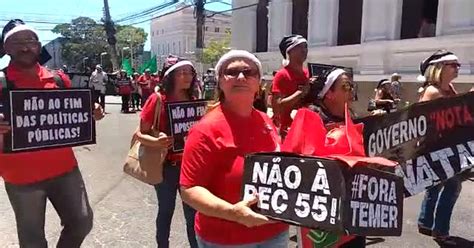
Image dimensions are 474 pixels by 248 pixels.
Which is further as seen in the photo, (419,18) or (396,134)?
(419,18)

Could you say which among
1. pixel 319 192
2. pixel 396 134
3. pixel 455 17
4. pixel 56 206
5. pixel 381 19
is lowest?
pixel 56 206

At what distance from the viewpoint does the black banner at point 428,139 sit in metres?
4.08

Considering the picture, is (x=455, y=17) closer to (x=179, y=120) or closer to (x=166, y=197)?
(x=179, y=120)

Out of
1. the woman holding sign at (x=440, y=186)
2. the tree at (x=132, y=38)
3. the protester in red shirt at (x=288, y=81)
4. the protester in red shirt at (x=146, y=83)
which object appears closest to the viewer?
the woman holding sign at (x=440, y=186)

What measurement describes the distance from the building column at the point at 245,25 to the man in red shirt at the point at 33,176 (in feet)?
78.0

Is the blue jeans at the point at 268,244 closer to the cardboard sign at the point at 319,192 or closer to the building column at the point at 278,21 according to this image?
the cardboard sign at the point at 319,192

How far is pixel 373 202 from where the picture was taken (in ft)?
6.65

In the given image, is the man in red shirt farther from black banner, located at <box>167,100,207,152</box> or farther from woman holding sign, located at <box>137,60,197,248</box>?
black banner, located at <box>167,100,207,152</box>

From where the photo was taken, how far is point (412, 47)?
16641mm

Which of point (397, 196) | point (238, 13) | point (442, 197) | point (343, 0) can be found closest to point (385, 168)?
point (397, 196)

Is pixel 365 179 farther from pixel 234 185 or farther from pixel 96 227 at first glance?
pixel 96 227

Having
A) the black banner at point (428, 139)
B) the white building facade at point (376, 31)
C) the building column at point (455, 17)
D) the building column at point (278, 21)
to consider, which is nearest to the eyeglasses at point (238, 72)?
the black banner at point (428, 139)

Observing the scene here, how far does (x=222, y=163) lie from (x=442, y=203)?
317 centimetres

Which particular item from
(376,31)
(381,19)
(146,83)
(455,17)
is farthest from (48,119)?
(376,31)
